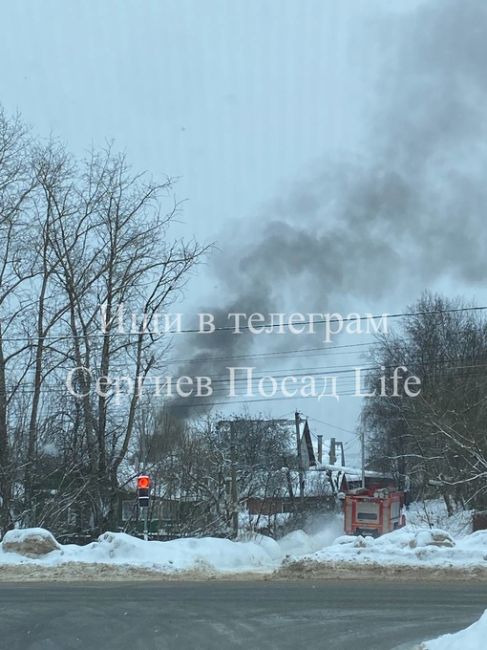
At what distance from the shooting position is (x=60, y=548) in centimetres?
1662

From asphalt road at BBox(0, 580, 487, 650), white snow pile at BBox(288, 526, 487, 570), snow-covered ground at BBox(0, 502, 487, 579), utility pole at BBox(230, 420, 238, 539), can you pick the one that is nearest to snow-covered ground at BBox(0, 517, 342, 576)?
snow-covered ground at BBox(0, 502, 487, 579)

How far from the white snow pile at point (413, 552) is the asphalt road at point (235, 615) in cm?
167

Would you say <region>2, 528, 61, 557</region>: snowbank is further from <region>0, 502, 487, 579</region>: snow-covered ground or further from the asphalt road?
the asphalt road

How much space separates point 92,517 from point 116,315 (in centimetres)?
736

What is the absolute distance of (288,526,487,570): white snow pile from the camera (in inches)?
565

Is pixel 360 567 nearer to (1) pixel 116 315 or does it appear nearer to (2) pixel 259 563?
(2) pixel 259 563

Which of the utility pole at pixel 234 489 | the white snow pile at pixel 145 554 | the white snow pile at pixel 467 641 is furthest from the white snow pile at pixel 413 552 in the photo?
the white snow pile at pixel 467 641

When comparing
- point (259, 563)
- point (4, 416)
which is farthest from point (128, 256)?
point (259, 563)

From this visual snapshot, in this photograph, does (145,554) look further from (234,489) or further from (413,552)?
(234,489)

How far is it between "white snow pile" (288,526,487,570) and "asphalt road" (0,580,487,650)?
1.67 metres

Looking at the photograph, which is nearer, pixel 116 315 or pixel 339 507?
pixel 116 315

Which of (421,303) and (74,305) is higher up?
(421,303)

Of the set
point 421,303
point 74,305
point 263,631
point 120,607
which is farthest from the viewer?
point 421,303

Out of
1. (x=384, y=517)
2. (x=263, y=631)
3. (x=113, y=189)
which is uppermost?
(x=113, y=189)
